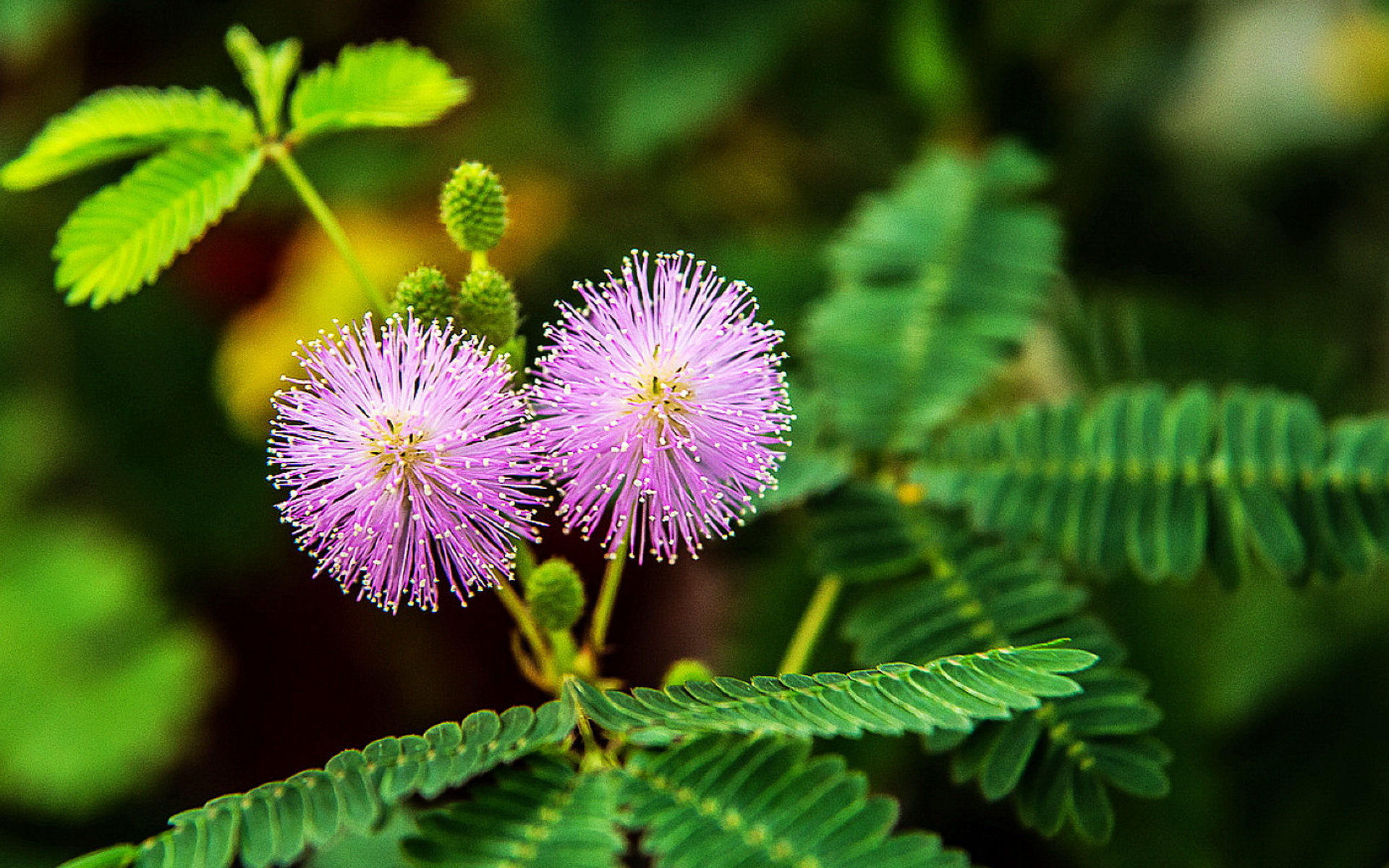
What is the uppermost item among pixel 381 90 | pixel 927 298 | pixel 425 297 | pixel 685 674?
pixel 381 90

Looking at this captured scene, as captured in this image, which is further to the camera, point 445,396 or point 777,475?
point 777,475

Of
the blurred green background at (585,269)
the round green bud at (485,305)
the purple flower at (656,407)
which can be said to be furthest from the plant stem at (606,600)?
the blurred green background at (585,269)

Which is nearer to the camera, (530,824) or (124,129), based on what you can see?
(530,824)

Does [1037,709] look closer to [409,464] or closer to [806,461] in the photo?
[806,461]

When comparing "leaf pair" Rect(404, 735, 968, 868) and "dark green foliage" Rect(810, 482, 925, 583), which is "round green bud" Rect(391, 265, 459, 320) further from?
"dark green foliage" Rect(810, 482, 925, 583)

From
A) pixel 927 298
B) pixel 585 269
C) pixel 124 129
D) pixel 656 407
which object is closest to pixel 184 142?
pixel 124 129

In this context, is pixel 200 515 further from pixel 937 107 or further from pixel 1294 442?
pixel 1294 442

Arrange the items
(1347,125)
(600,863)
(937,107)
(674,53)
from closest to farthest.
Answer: (600,863) < (937,107) < (674,53) < (1347,125)

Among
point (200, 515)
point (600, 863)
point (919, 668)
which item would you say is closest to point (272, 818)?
point (600, 863)

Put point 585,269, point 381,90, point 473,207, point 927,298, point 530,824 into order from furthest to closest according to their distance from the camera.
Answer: point 585,269 → point 927,298 → point 381,90 → point 473,207 → point 530,824
